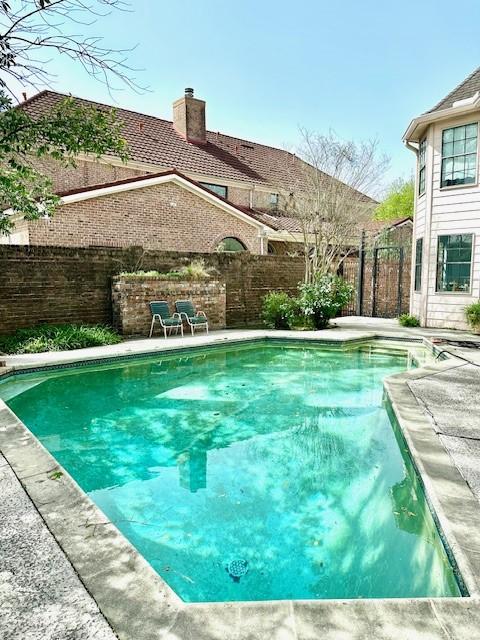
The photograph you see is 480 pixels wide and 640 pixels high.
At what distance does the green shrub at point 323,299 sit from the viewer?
1204 centimetres

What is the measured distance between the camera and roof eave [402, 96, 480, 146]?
1041cm

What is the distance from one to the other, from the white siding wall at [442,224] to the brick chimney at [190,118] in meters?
11.4

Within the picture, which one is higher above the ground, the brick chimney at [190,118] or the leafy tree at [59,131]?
the brick chimney at [190,118]

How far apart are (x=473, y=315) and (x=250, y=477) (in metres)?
8.99

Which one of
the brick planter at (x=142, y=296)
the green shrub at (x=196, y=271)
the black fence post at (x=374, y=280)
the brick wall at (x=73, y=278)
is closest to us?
the brick wall at (x=73, y=278)

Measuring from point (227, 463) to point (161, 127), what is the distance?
17978mm

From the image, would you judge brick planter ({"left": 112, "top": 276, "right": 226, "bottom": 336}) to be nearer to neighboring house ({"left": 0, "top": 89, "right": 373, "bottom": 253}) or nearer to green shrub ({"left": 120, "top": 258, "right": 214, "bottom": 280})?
green shrub ({"left": 120, "top": 258, "right": 214, "bottom": 280})

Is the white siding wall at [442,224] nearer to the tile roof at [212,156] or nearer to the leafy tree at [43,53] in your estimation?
the tile roof at [212,156]

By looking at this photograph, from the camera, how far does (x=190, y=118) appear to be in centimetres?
1966

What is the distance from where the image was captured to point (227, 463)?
→ 14.1ft

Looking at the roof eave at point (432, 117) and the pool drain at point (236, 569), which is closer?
the pool drain at point (236, 569)

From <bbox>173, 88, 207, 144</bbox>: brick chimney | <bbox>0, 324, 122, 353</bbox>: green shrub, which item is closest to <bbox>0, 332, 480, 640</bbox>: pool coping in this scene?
Result: <bbox>0, 324, 122, 353</bbox>: green shrub

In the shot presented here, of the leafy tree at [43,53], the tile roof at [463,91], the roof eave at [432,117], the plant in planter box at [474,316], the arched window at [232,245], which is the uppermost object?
the tile roof at [463,91]

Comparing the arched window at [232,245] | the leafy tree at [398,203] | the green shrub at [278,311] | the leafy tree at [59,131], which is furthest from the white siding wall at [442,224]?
the leafy tree at [398,203]
